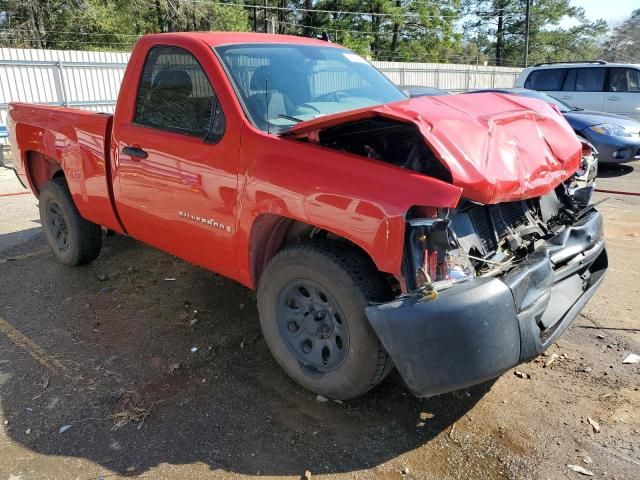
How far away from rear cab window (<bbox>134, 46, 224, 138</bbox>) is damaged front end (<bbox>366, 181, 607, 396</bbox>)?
1557mm

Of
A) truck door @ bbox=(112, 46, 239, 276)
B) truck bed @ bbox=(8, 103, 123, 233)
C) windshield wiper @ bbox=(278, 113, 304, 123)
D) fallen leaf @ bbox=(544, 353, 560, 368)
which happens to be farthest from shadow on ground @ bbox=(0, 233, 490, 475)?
windshield wiper @ bbox=(278, 113, 304, 123)

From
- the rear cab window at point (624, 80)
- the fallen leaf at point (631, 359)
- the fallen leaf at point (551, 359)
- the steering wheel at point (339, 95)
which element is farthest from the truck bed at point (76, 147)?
the rear cab window at point (624, 80)

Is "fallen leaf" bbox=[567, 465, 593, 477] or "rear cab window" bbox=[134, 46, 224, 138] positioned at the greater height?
"rear cab window" bbox=[134, 46, 224, 138]

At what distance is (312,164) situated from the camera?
2.76 meters

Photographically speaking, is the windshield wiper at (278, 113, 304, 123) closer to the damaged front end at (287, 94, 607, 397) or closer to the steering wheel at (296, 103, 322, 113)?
the steering wheel at (296, 103, 322, 113)

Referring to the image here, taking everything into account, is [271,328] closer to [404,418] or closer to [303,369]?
[303,369]

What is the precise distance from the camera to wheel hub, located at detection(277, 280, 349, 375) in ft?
9.41

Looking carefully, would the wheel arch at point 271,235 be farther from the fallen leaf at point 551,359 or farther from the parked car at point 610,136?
the parked car at point 610,136

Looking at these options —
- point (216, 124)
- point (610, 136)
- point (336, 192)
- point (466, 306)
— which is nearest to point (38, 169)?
point (216, 124)

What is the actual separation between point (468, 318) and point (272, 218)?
1261mm

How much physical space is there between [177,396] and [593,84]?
40.0 ft

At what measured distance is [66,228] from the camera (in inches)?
202

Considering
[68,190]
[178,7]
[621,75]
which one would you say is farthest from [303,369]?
[178,7]

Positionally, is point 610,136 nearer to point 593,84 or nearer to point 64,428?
point 593,84
